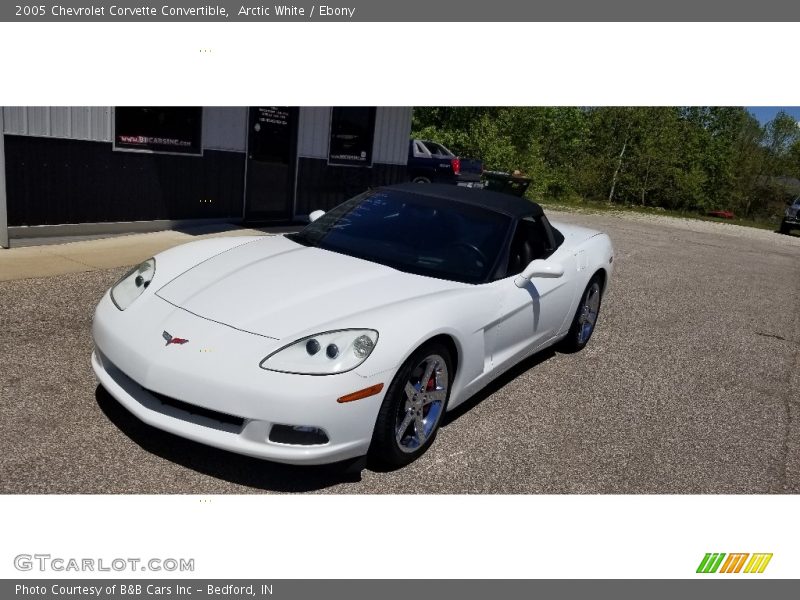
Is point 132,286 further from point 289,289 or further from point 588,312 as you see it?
point 588,312

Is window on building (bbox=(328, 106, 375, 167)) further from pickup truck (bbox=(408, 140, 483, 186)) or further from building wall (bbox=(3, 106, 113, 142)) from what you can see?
pickup truck (bbox=(408, 140, 483, 186))

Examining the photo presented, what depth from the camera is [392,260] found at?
408 cm

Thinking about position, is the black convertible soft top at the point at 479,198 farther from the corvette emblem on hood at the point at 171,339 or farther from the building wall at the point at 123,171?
the building wall at the point at 123,171

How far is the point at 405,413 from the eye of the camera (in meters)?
3.34

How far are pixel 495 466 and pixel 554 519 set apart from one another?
1.58 ft

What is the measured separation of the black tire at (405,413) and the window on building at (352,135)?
9113 mm

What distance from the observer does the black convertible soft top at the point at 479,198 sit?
4.64 meters

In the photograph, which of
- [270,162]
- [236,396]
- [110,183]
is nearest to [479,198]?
[236,396]

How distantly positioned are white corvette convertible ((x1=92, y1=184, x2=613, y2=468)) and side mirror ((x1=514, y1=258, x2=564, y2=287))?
1 cm

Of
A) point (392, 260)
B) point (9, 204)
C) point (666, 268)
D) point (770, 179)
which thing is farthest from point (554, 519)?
point (770, 179)

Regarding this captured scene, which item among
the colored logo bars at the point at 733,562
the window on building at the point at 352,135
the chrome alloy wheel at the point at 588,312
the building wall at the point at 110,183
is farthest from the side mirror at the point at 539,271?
the window on building at the point at 352,135

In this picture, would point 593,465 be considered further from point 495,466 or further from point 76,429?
point 76,429

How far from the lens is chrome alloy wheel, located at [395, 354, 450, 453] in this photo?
10.9 feet

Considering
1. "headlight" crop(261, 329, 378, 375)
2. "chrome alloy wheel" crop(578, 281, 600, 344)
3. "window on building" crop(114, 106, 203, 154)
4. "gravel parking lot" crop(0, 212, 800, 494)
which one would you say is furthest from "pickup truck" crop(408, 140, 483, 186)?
"headlight" crop(261, 329, 378, 375)
